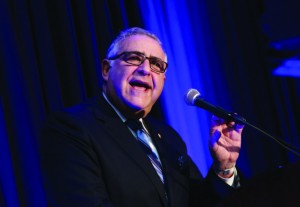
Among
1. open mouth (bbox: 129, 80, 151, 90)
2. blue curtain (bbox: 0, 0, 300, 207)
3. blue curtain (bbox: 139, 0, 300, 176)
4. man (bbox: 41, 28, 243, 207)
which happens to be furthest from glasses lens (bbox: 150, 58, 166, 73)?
blue curtain (bbox: 139, 0, 300, 176)

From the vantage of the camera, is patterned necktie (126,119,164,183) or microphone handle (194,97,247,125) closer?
microphone handle (194,97,247,125)

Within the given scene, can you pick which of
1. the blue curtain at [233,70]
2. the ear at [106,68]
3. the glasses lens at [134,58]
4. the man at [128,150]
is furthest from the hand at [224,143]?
the blue curtain at [233,70]

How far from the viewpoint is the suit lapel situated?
1432 millimetres

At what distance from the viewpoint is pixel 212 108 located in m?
1.27

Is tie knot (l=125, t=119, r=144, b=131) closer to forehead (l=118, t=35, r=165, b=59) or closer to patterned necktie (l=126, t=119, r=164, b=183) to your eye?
patterned necktie (l=126, t=119, r=164, b=183)

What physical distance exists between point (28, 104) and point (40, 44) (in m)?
0.35

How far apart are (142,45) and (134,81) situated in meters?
0.19

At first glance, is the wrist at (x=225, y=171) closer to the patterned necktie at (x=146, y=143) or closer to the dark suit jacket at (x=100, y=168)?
the dark suit jacket at (x=100, y=168)

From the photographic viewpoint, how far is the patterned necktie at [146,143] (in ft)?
5.11

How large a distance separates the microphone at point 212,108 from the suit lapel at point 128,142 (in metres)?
0.30

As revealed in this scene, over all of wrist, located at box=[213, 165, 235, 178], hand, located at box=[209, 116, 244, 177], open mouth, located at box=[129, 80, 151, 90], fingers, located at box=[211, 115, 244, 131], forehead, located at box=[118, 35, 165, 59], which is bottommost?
wrist, located at box=[213, 165, 235, 178]

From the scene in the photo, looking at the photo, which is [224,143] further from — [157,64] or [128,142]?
[157,64]

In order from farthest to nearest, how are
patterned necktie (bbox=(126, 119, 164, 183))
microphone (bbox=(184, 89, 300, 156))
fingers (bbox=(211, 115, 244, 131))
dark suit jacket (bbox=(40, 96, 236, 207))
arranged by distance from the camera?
patterned necktie (bbox=(126, 119, 164, 183))
fingers (bbox=(211, 115, 244, 131))
dark suit jacket (bbox=(40, 96, 236, 207))
microphone (bbox=(184, 89, 300, 156))

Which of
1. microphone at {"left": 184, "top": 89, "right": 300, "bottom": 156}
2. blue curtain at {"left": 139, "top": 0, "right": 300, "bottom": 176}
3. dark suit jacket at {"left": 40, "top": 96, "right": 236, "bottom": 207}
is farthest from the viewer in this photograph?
blue curtain at {"left": 139, "top": 0, "right": 300, "bottom": 176}
